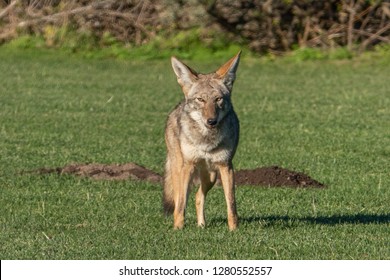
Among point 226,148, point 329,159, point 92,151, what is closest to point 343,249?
point 226,148

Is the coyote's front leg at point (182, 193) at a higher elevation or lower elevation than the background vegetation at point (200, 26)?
higher

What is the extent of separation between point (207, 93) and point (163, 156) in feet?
19.2

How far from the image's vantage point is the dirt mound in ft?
41.9

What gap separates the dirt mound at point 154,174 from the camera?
12773 mm

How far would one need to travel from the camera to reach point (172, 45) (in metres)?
28.1

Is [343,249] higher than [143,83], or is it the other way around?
[343,249]

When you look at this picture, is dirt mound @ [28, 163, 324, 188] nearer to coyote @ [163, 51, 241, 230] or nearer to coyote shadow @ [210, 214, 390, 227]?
coyote shadow @ [210, 214, 390, 227]

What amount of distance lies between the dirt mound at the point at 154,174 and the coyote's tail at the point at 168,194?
2.57 m

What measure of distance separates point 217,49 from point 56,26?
3.90 meters

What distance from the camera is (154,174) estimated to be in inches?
523

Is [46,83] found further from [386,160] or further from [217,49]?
[386,160]

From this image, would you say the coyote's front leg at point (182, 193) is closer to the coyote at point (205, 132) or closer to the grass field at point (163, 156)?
the coyote at point (205, 132)

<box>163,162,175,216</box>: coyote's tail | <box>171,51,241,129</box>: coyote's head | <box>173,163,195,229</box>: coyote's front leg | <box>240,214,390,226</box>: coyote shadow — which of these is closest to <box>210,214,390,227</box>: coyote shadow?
<box>240,214,390,226</box>: coyote shadow

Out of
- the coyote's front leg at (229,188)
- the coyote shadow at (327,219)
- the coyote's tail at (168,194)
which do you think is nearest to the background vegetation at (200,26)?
the coyote shadow at (327,219)
